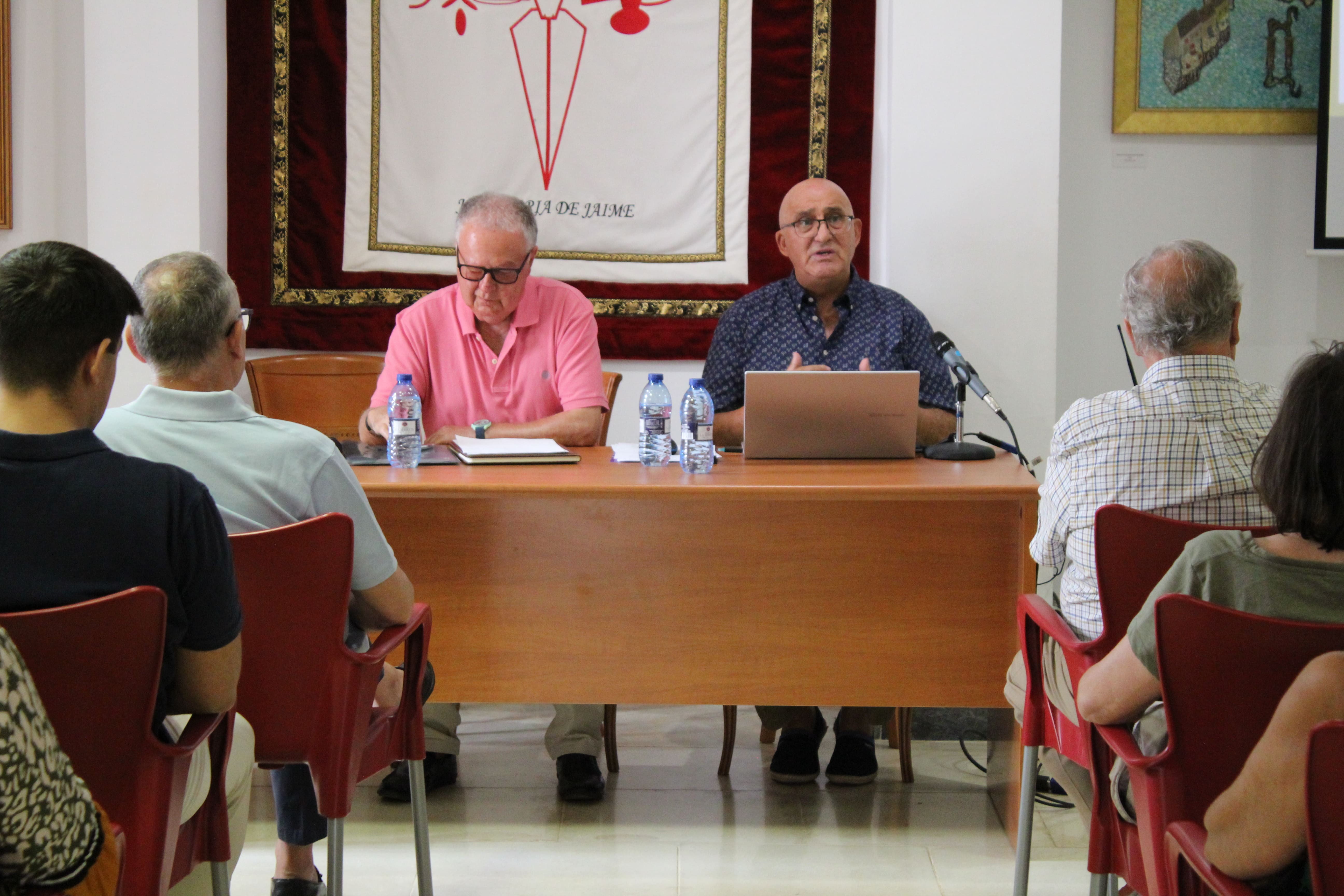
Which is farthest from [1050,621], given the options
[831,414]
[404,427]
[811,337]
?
[811,337]

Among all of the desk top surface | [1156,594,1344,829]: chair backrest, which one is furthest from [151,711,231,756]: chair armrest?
[1156,594,1344,829]: chair backrest

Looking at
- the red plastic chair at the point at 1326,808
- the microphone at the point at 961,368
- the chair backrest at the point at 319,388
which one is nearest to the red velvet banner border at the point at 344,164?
the chair backrest at the point at 319,388

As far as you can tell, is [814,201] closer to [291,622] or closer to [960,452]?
[960,452]

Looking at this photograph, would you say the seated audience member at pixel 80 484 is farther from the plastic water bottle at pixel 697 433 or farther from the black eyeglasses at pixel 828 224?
the black eyeglasses at pixel 828 224

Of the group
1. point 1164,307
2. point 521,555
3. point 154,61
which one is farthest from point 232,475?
point 154,61

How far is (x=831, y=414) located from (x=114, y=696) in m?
1.64

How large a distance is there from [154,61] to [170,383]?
2253 millimetres

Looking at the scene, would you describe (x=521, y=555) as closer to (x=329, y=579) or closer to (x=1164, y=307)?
(x=329, y=579)

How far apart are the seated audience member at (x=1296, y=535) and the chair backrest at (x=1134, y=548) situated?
250 millimetres

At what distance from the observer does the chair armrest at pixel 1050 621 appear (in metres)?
1.75

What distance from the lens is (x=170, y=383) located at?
1.75 metres

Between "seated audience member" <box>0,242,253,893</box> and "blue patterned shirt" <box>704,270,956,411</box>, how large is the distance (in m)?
2.09

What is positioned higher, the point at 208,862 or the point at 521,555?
the point at 521,555

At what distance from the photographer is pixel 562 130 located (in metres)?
3.80
